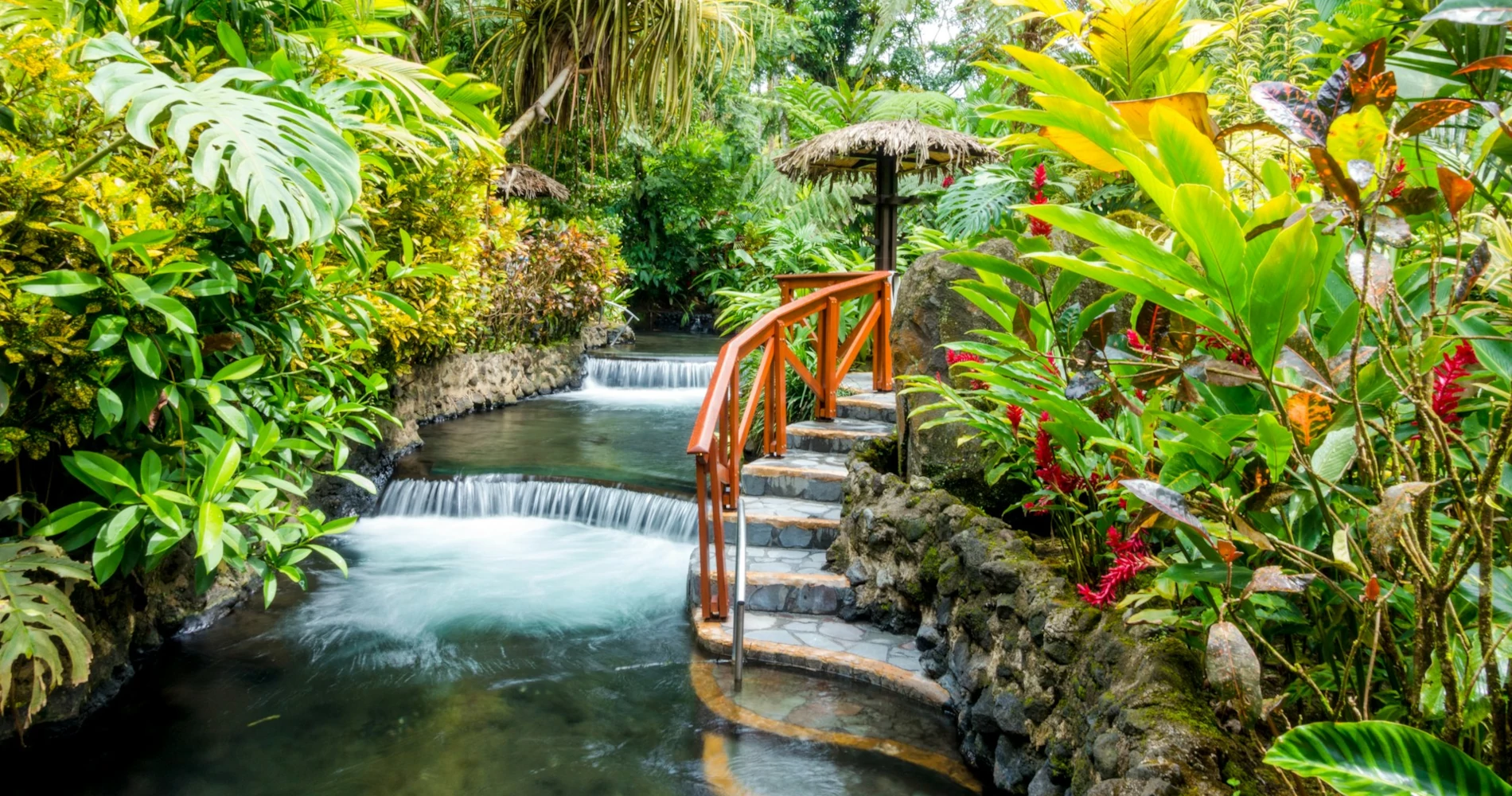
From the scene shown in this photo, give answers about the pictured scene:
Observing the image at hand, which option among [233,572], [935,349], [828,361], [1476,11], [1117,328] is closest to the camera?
[1476,11]

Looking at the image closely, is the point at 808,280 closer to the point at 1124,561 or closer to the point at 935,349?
the point at 935,349

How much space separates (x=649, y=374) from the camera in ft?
38.1

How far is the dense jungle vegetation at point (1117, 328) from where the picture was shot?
1.32 metres

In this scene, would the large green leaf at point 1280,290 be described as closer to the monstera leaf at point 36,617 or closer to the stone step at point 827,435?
the monstera leaf at point 36,617

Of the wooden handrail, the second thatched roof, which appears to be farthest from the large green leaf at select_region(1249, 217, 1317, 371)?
the second thatched roof

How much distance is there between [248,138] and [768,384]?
3.66 meters

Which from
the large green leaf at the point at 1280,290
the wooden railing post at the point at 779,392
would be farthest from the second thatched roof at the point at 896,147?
the large green leaf at the point at 1280,290

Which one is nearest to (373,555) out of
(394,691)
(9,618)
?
(394,691)

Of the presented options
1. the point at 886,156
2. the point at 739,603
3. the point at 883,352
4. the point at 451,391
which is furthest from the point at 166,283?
the point at 451,391

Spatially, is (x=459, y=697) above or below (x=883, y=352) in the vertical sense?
below

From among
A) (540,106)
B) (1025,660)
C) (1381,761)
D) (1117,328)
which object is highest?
(540,106)

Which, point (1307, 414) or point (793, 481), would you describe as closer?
point (1307, 414)

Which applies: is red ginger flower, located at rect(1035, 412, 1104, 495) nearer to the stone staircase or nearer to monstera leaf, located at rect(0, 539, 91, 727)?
the stone staircase

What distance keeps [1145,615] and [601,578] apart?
365cm
